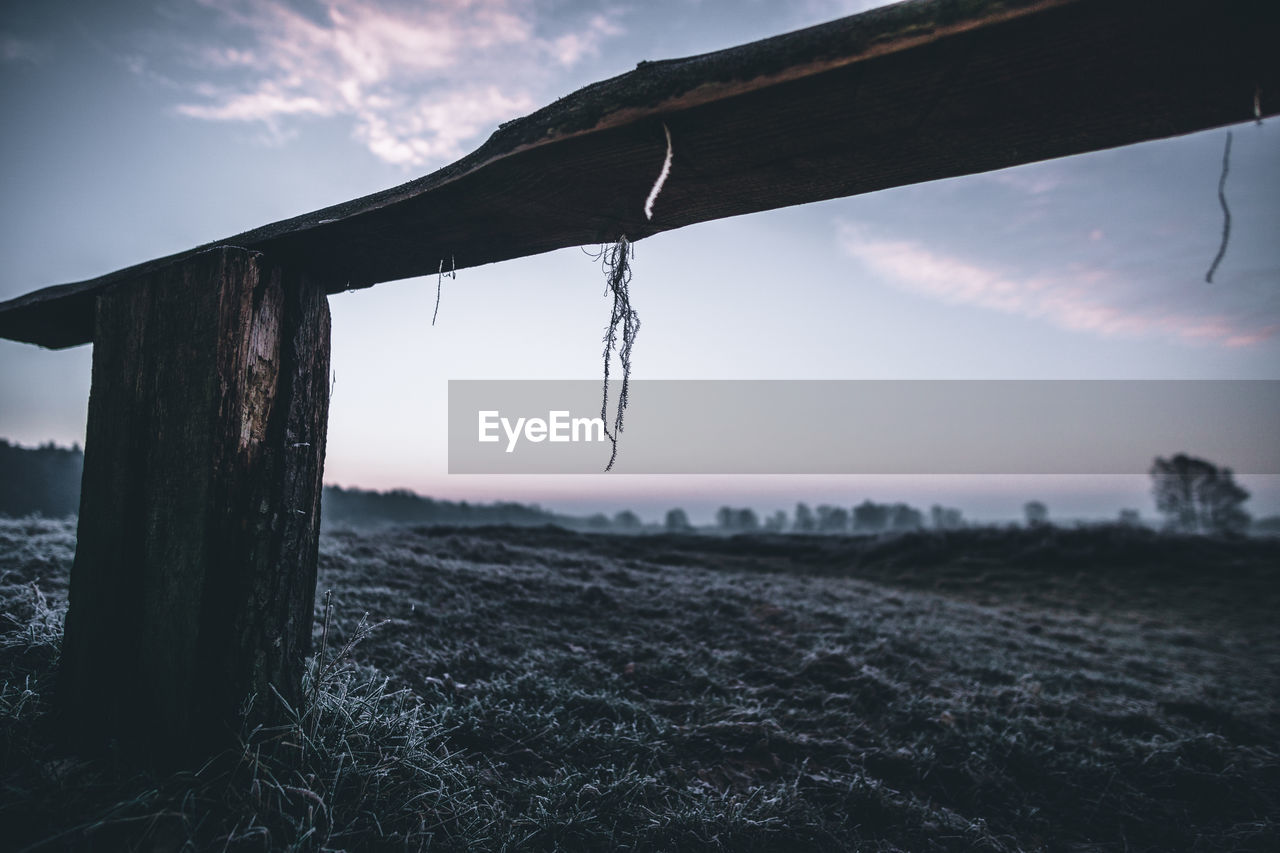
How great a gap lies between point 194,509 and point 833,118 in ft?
7.75

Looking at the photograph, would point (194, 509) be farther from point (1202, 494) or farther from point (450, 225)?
point (1202, 494)

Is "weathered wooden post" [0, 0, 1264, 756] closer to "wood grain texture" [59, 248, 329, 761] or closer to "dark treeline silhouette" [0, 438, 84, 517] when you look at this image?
"wood grain texture" [59, 248, 329, 761]

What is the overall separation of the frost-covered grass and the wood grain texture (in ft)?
0.60

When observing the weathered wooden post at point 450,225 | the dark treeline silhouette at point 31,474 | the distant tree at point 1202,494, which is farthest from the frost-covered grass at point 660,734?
the distant tree at point 1202,494

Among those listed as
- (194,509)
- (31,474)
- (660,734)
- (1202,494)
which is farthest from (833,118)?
(1202,494)

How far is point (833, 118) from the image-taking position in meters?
1.42

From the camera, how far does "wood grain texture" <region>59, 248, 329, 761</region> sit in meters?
1.79

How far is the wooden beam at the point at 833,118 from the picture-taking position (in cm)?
118

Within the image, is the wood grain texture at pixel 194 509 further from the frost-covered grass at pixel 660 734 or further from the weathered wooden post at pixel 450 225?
the frost-covered grass at pixel 660 734

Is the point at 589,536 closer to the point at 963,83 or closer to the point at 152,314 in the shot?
the point at 152,314

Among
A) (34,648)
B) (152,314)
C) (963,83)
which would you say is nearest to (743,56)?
(963,83)

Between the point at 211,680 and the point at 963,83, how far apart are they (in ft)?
9.30

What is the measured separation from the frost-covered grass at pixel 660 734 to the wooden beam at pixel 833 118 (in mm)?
1715

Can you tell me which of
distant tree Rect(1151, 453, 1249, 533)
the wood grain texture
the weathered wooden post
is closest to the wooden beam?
the weathered wooden post
